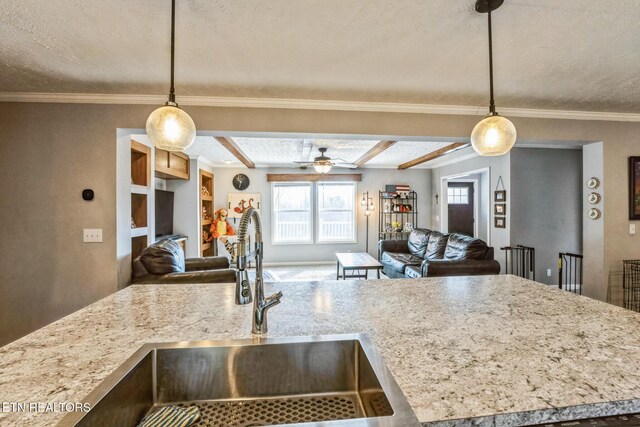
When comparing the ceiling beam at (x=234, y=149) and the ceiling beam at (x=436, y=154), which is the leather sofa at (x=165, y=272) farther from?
the ceiling beam at (x=436, y=154)

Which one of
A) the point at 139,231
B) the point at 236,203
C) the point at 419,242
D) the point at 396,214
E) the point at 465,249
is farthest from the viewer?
the point at 396,214

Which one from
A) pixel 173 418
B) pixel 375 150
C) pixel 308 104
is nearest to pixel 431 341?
pixel 173 418

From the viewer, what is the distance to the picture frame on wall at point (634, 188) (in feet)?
11.0

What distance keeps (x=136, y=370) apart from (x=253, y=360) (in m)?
0.34

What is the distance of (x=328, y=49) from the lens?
6.64 ft

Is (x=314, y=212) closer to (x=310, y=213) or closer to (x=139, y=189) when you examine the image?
(x=310, y=213)

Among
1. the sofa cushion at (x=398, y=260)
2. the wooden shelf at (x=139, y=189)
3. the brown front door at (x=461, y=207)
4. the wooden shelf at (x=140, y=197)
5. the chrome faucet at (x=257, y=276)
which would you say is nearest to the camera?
the chrome faucet at (x=257, y=276)

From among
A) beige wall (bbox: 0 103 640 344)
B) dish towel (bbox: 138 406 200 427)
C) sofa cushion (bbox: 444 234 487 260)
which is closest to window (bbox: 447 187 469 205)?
sofa cushion (bbox: 444 234 487 260)

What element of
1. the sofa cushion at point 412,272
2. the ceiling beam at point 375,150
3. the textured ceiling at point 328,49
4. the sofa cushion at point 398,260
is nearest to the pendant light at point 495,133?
the textured ceiling at point 328,49

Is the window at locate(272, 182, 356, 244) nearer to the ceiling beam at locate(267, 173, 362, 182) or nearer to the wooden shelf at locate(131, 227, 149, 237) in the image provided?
the ceiling beam at locate(267, 173, 362, 182)

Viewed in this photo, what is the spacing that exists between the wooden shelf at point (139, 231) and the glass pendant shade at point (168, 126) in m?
2.17

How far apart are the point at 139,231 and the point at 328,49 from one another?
2828 millimetres

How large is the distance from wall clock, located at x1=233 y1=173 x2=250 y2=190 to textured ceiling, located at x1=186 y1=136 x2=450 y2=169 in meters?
0.41

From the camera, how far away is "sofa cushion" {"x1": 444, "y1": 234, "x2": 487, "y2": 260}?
4012mm
